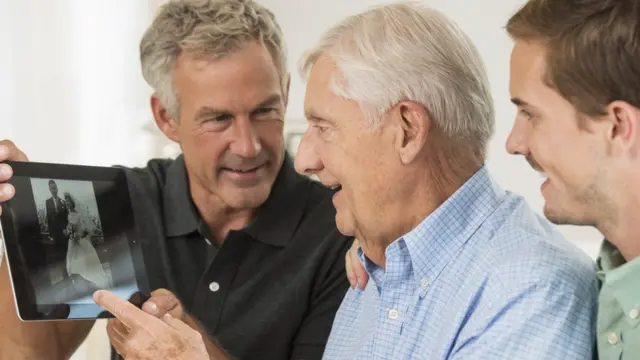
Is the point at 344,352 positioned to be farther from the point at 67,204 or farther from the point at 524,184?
the point at 524,184

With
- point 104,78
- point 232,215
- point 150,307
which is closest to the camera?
point 150,307

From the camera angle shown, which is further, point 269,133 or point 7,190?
point 269,133

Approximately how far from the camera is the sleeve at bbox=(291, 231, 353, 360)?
1562 millimetres

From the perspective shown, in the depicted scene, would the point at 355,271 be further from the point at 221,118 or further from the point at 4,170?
the point at 4,170

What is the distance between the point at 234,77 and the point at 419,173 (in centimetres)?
48

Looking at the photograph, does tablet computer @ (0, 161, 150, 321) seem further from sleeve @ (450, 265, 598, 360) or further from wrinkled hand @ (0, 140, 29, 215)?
sleeve @ (450, 265, 598, 360)

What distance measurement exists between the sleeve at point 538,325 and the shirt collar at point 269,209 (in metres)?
0.59

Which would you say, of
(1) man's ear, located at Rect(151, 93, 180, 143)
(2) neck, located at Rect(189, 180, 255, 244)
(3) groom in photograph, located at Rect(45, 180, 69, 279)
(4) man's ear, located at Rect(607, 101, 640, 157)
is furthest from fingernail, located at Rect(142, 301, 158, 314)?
(4) man's ear, located at Rect(607, 101, 640, 157)

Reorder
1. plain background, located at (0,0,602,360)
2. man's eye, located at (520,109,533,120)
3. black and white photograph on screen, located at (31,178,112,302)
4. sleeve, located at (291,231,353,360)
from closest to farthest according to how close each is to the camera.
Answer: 1. man's eye, located at (520,109,533,120)
2. black and white photograph on screen, located at (31,178,112,302)
3. sleeve, located at (291,231,353,360)
4. plain background, located at (0,0,602,360)

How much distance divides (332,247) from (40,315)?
1.84 feet

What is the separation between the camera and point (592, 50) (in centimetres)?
102

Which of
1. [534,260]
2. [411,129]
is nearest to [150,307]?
[411,129]

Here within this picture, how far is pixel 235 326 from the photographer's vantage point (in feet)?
5.23

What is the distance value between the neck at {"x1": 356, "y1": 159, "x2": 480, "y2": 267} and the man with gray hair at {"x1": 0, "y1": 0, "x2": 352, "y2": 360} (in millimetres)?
343
